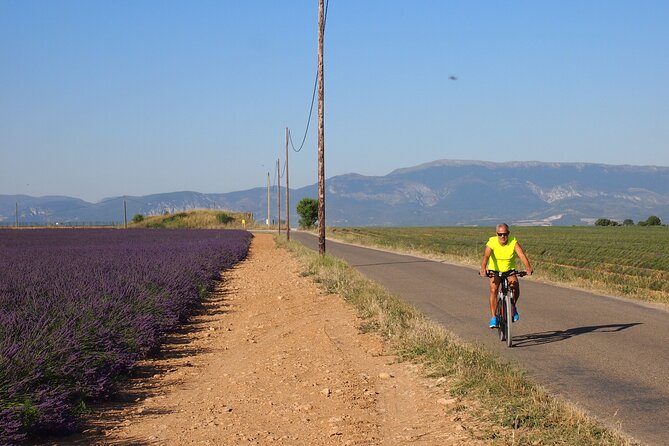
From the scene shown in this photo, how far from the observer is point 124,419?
277 inches

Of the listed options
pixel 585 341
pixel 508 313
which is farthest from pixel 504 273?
pixel 585 341

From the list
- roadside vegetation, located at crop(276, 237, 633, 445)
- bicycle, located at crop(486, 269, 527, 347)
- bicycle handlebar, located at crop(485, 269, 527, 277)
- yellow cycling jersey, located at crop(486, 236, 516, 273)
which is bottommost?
roadside vegetation, located at crop(276, 237, 633, 445)

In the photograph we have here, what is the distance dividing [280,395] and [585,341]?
17.2 feet

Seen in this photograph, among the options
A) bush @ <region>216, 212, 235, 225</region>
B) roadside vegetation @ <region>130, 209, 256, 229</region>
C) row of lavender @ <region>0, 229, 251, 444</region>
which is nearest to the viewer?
row of lavender @ <region>0, 229, 251, 444</region>

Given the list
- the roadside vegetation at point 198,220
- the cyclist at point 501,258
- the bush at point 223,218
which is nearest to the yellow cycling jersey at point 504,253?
the cyclist at point 501,258

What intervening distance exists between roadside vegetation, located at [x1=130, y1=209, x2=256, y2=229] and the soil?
102202 mm

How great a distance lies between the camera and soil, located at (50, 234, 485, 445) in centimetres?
647

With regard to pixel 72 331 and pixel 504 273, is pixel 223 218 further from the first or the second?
pixel 72 331

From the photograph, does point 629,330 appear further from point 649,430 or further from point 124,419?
point 124,419

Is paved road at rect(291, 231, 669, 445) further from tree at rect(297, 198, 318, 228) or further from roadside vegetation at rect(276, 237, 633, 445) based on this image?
tree at rect(297, 198, 318, 228)

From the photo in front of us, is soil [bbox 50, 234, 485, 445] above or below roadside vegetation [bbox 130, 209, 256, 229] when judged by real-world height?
below

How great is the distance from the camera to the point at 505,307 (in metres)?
11.1

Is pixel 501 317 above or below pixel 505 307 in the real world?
below

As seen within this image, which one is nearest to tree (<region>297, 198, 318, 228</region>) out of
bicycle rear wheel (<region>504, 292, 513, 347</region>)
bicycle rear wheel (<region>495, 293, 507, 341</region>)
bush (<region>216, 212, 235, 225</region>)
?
bush (<region>216, 212, 235, 225</region>)
